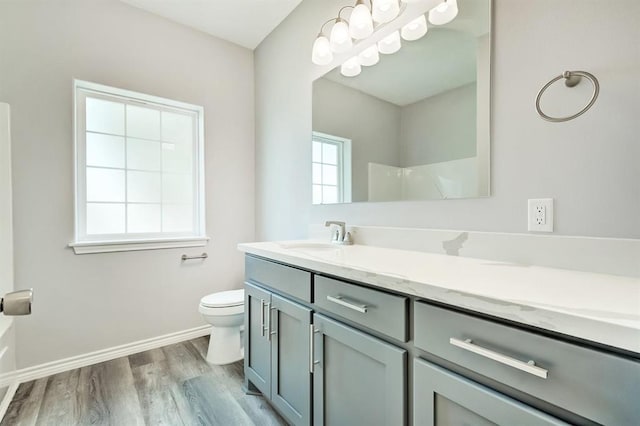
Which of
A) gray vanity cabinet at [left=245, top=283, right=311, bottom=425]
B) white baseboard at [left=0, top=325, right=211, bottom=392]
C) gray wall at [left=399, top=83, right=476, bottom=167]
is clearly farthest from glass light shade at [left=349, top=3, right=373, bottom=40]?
white baseboard at [left=0, top=325, right=211, bottom=392]

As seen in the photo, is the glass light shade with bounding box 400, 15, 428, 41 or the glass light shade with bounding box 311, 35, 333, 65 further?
the glass light shade with bounding box 311, 35, 333, 65

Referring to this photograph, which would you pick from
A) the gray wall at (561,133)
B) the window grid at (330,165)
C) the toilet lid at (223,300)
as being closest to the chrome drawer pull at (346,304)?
the gray wall at (561,133)

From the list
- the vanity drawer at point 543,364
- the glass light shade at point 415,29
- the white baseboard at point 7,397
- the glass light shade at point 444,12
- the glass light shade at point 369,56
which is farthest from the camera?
the glass light shade at point 369,56

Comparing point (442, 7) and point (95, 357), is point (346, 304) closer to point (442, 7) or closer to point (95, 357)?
point (442, 7)

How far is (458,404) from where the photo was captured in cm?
69

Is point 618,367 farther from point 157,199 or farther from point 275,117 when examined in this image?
point 157,199

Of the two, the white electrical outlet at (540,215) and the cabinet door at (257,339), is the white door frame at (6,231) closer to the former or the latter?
the cabinet door at (257,339)

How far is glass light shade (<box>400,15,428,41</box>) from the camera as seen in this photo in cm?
137

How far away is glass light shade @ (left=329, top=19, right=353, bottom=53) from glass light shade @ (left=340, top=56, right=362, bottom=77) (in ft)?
0.24

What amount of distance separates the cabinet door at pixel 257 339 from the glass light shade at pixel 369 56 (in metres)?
1.39

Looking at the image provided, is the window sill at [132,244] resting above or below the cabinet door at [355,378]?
above

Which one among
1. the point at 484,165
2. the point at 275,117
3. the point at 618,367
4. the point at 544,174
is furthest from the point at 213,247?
the point at 618,367

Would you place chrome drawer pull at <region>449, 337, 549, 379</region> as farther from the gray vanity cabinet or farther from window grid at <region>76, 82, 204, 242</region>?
window grid at <region>76, 82, 204, 242</region>

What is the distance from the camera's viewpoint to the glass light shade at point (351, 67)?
1729 millimetres
